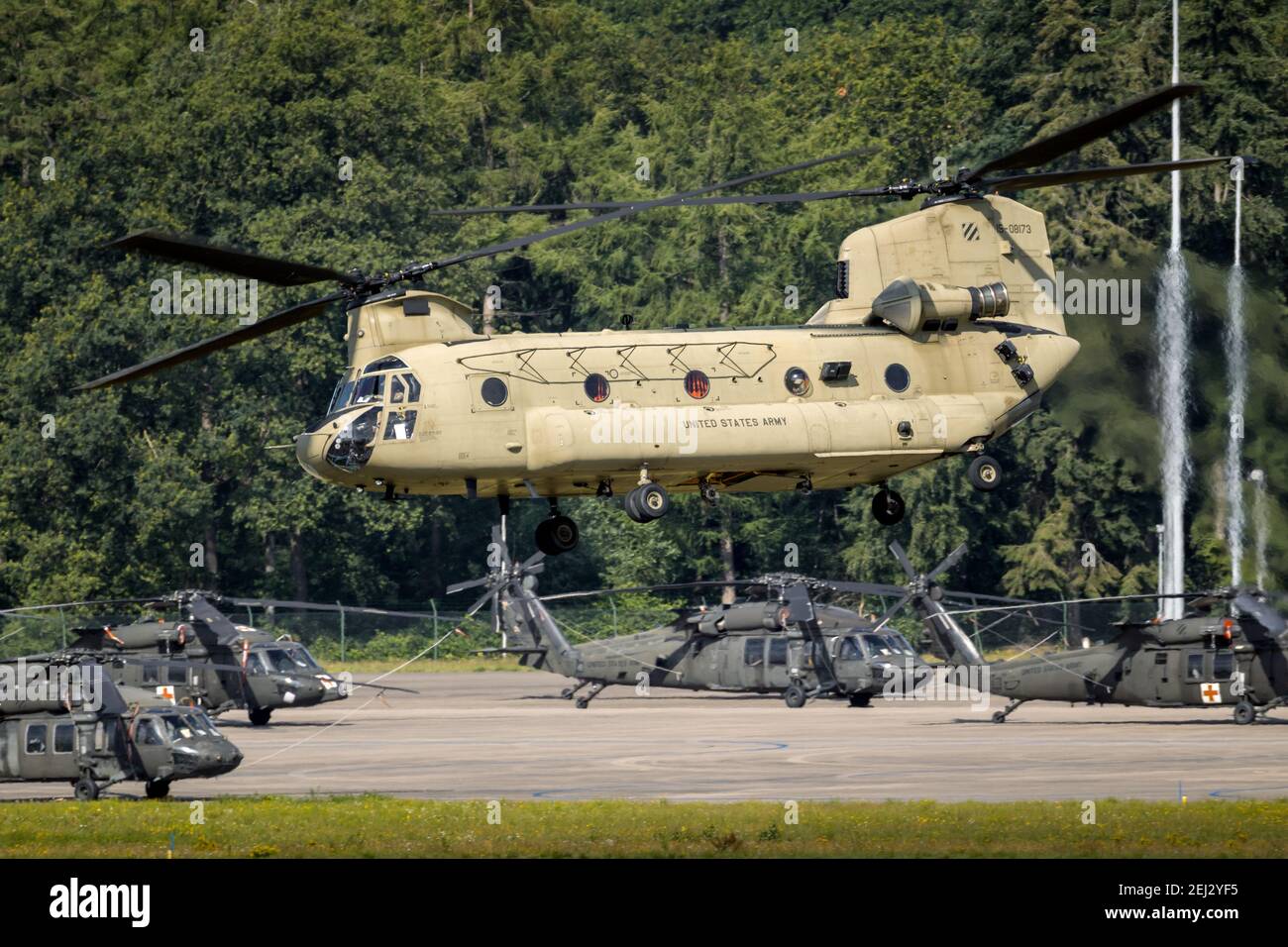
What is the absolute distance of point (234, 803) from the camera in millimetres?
35688

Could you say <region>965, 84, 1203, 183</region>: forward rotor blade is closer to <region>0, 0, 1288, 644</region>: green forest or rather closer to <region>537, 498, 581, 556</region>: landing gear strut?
<region>537, 498, 581, 556</region>: landing gear strut

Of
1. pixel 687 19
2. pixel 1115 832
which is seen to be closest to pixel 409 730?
pixel 1115 832

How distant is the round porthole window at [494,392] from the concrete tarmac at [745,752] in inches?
452

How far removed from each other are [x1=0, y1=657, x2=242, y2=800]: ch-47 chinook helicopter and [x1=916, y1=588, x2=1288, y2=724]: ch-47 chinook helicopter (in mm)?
20639

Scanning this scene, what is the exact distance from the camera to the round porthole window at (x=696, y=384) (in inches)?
1094

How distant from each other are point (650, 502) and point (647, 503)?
0.04 meters

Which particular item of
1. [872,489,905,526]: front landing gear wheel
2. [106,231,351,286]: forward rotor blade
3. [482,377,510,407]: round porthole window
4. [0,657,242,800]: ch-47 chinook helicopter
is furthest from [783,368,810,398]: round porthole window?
[0,657,242,800]: ch-47 chinook helicopter

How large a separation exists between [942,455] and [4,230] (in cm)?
5749

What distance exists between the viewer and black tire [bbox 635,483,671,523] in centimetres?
2703

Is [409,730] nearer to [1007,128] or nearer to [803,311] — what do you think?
[803,311]

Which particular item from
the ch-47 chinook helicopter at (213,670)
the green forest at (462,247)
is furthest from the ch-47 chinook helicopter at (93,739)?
the green forest at (462,247)

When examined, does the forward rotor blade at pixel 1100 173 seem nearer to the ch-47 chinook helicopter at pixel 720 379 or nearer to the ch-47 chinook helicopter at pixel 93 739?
the ch-47 chinook helicopter at pixel 720 379

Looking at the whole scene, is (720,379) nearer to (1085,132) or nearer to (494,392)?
(494,392)
